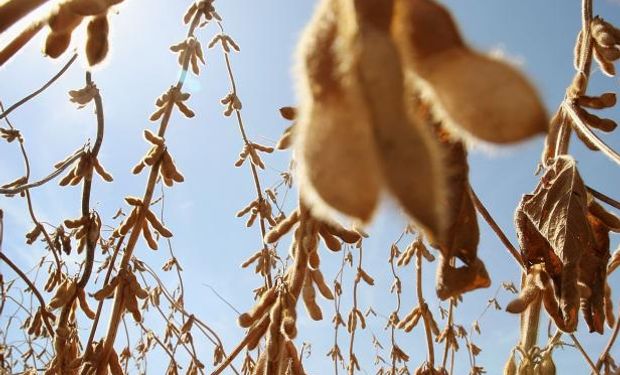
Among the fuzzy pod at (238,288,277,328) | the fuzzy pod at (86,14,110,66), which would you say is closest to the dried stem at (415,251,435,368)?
the fuzzy pod at (238,288,277,328)

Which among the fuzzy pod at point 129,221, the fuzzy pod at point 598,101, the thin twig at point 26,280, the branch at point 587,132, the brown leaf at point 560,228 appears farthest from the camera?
the thin twig at point 26,280

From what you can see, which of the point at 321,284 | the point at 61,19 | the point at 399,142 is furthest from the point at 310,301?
the point at 399,142

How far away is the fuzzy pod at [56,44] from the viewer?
0.87 meters

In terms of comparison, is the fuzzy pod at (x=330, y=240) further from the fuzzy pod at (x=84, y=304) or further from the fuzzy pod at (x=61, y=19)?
the fuzzy pod at (x=84, y=304)

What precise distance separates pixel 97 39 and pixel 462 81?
61 cm

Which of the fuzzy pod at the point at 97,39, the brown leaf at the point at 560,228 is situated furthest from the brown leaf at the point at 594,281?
the fuzzy pod at the point at 97,39

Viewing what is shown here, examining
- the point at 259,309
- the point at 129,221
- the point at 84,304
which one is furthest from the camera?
the point at 84,304

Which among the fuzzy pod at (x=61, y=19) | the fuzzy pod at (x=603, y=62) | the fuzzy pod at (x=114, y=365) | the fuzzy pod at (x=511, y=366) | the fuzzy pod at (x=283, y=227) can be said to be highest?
the fuzzy pod at (x=61, y=19)

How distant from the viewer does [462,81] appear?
609mm

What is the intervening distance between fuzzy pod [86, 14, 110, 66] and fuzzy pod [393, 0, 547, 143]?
20.4 inches

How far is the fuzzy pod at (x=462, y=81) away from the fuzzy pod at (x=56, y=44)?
53 centimetres

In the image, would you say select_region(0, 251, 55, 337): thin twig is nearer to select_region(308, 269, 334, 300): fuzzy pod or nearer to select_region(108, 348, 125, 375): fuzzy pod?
select_region(108, 348, 125, 375): fuzzy pod

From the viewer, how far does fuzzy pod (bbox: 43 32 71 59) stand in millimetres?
871

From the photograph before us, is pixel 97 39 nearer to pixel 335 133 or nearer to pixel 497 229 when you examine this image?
pixel 335 133
